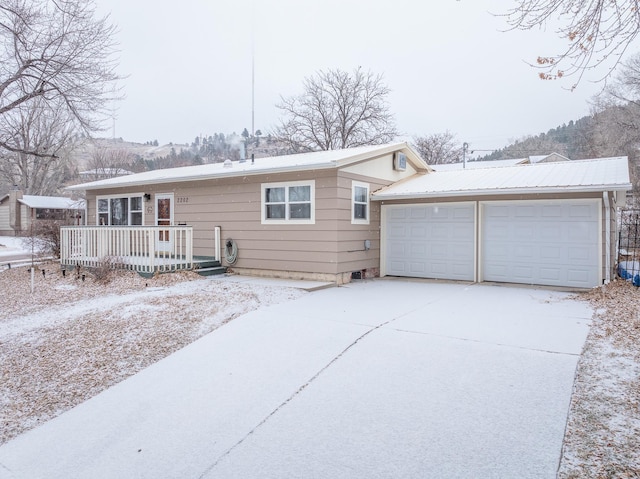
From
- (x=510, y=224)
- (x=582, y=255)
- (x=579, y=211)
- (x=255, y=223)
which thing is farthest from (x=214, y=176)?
(x=582, y=255)

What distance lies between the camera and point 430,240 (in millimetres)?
10812

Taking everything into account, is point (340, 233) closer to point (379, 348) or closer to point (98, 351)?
point (379, 348)

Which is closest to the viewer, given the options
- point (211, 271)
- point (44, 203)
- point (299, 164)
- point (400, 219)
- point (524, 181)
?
point (524, 181)

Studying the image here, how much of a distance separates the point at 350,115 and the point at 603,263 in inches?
851

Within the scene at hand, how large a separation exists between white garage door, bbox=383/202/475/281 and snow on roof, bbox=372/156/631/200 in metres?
0.53

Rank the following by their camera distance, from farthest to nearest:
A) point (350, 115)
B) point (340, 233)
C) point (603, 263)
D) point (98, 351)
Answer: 1. point (350, 115)
2. point (340, 233)
3. point (603, 263)
4. point (98, 351)

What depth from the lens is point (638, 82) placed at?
20.4m

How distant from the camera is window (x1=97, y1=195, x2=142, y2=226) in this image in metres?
13.7

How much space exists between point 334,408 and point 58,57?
30.2 feet

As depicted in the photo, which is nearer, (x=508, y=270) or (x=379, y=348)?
(x=379, y=348)

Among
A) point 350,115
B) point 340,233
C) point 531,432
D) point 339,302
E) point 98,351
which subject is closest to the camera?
point 531,432

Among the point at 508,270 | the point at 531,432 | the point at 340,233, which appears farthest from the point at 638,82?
the point at 531,432

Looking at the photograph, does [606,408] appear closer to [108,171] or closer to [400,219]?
[400,219]

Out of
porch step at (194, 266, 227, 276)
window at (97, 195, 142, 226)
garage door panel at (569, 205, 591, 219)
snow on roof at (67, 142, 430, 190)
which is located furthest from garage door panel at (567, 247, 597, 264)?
window at (97, 195, 142, 226)
